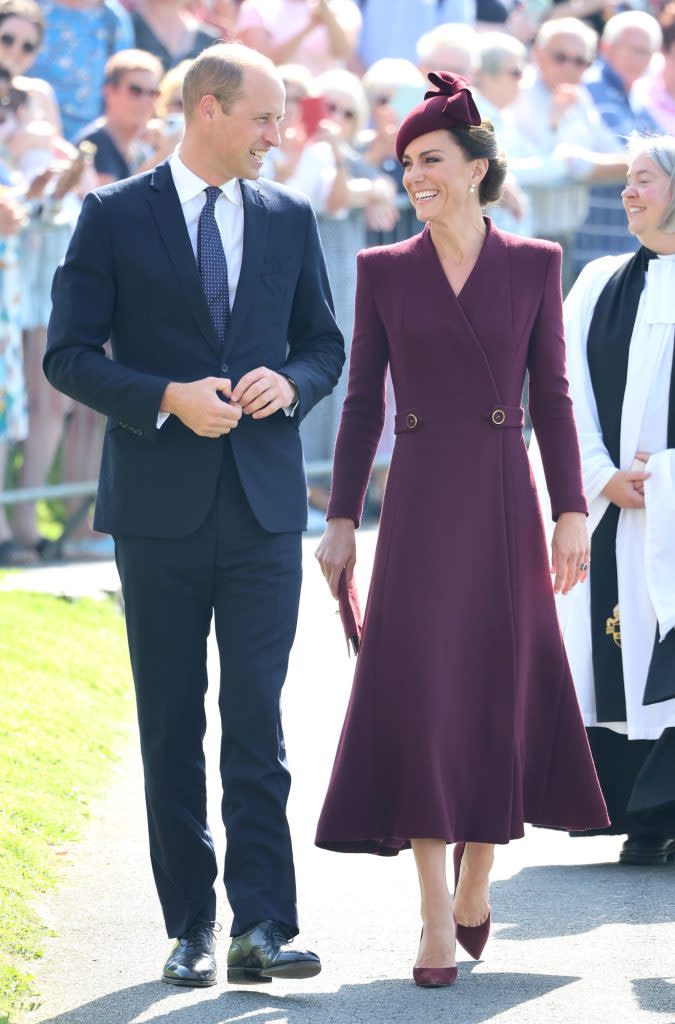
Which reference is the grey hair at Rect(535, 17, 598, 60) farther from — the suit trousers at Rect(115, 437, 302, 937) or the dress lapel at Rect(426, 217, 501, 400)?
the suit trousers at Rect(115, 437, 302, 937)

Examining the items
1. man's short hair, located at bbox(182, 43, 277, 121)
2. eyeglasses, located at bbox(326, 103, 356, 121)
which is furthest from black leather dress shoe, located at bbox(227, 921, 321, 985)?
eyeglasses, located at bbox(326, 103, 356, 121)

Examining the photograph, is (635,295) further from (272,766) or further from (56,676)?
(56,676)

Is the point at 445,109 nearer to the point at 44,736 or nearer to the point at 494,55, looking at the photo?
the point at 44,736

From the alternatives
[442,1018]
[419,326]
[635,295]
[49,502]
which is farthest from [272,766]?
[49,502]

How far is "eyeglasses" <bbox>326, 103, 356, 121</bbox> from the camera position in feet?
40.4

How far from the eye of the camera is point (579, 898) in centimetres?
594

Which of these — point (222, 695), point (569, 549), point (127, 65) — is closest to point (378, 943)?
point (222, 695)

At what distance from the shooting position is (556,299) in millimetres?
5316

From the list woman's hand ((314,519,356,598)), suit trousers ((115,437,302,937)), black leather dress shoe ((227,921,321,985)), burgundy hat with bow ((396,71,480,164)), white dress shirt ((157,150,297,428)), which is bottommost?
black leather dress shoe ((227,921,321,985))

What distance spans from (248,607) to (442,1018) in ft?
3.51

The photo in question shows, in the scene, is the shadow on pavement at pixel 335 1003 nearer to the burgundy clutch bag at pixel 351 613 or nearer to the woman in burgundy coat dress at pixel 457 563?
the woman in burgundy coat dress at pixel 457 563

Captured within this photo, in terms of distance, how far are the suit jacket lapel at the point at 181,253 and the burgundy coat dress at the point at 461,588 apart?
1.37 feet

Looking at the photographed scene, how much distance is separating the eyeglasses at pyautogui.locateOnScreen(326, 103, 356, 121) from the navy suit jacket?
7264 mm

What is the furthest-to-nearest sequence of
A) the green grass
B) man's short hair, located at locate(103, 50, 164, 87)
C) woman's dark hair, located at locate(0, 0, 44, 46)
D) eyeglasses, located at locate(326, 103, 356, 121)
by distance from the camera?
eyeglasses, located at locate(326, 103, 356, 121), man's short hair, located at locate(103, 50, 164, 87), woman's dark hair, located at locate(0, 0, 44, 46), the green grass
